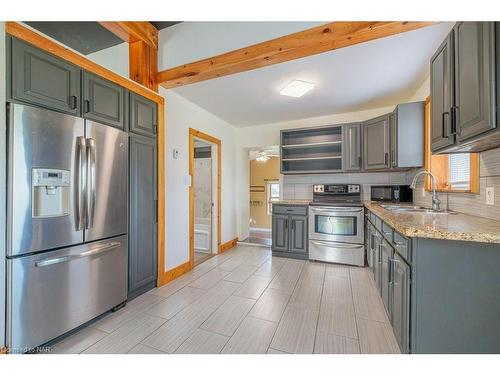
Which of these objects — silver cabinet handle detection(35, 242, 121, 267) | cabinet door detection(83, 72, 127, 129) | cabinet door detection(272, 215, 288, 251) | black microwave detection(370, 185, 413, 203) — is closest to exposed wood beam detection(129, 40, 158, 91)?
cabinet door detection(83, 72, 127, 129)

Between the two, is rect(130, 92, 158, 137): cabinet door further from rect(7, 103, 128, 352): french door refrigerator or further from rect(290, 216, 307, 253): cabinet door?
rect(290, 216, 307, 253): cabinet door

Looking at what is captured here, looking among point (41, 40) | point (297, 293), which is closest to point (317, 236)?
point (297, 293)

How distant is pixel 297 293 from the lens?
2467 mm

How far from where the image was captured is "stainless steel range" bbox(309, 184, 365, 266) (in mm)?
3283

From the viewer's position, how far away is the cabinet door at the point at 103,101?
74.1 inches

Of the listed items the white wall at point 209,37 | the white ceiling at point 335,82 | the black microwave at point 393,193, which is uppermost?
the white wall at point 209,37

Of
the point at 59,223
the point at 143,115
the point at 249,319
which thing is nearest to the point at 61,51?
the point at 143,115

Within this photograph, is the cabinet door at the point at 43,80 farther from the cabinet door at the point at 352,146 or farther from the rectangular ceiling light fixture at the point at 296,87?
the cabinet door at the point at 352,146

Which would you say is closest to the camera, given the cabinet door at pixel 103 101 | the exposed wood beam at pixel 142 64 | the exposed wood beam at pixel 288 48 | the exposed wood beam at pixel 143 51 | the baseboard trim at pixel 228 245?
the exposed wood beam at pixel 288 48

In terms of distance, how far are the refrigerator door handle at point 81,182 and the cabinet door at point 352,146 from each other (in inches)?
141

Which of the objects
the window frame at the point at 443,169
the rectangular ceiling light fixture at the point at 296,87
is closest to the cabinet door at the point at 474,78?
the window frame at the point at 443,169

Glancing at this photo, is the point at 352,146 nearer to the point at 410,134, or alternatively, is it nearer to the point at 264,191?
the point at 410,134
